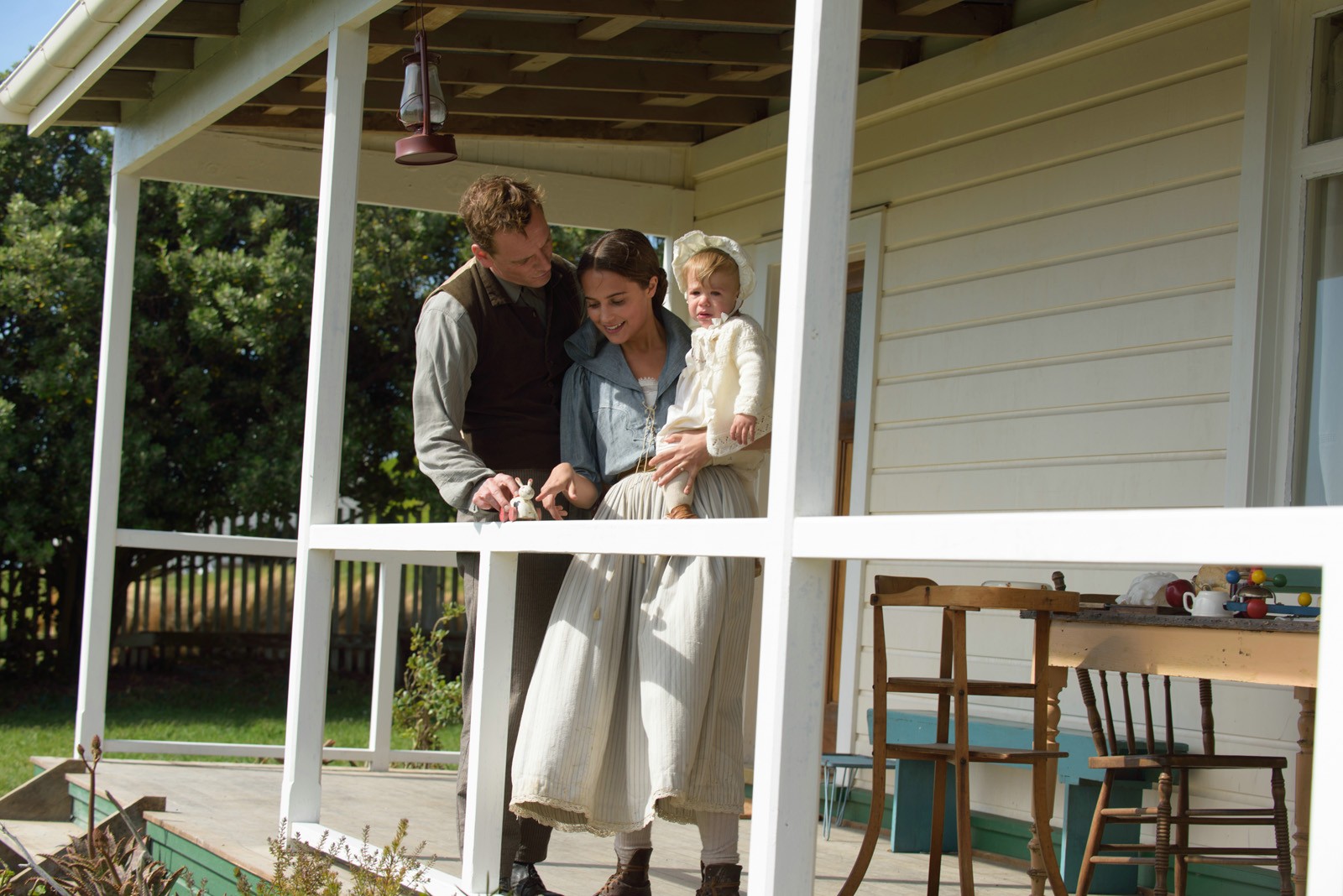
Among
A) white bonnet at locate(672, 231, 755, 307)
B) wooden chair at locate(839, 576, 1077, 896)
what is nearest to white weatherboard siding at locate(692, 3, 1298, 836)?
wooden chair at locate(839, 576, 1077, 896)

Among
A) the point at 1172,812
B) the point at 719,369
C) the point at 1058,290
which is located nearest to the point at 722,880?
the point at 719,369

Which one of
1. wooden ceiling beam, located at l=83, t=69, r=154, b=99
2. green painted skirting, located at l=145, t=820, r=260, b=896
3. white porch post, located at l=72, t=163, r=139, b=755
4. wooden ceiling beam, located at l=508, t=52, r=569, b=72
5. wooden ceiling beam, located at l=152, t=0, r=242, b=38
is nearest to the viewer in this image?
green painted skirting, located at l=145, t=820, r=260, b=896

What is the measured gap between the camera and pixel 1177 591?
382 centimetres

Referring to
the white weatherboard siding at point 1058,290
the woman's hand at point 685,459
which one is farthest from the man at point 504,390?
the white weatherboard siding at point 1058,290

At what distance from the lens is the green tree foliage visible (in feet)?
44.1

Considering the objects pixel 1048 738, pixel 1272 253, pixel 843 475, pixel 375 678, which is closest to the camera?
pixel 1048 738

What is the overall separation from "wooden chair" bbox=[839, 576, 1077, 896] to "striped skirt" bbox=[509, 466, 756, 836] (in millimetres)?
596

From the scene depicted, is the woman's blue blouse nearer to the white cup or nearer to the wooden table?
the wooden table

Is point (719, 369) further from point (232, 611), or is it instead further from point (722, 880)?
point (232, 611)

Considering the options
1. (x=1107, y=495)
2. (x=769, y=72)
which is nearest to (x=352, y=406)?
(x=769, y=72)

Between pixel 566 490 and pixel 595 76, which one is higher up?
pixel 595 76

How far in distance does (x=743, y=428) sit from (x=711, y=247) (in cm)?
49

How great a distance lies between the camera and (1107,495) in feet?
16.0

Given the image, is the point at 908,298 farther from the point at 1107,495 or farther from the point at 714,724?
the point at 714,724
